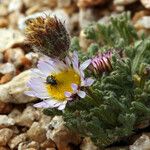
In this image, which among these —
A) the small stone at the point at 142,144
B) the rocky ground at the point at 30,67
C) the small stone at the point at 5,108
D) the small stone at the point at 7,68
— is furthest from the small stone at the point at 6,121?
the small stone at the point at 142,144

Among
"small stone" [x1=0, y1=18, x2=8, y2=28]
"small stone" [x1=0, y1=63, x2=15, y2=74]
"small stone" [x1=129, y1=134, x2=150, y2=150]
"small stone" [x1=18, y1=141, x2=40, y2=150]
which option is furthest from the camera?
"small stone" [x1=0, y1=18, x2=8, y2=28]

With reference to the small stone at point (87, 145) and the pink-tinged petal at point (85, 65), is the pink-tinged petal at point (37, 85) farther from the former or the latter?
the small stone at point (87, 145)

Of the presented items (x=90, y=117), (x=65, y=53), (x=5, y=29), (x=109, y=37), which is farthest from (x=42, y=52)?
(x=5, y=29)

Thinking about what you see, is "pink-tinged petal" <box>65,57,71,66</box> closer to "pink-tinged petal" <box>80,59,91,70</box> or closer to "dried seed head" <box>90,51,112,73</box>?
"pink-tinged petal" <box>80,59,91,70</box>

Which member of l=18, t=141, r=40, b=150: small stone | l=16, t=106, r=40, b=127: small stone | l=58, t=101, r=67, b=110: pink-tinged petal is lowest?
l=18, t=141, r=40, b=150: small stone

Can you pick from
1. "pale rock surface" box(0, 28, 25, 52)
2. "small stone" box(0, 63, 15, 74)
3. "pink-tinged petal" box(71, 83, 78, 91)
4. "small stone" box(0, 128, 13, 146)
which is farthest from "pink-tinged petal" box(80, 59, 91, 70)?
"pale rock surface" box(0, 28, 25, 52)

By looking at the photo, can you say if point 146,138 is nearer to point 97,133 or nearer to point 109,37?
point 97,133

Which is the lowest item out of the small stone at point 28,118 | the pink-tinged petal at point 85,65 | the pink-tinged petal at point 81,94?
the small stone at point 28,118
